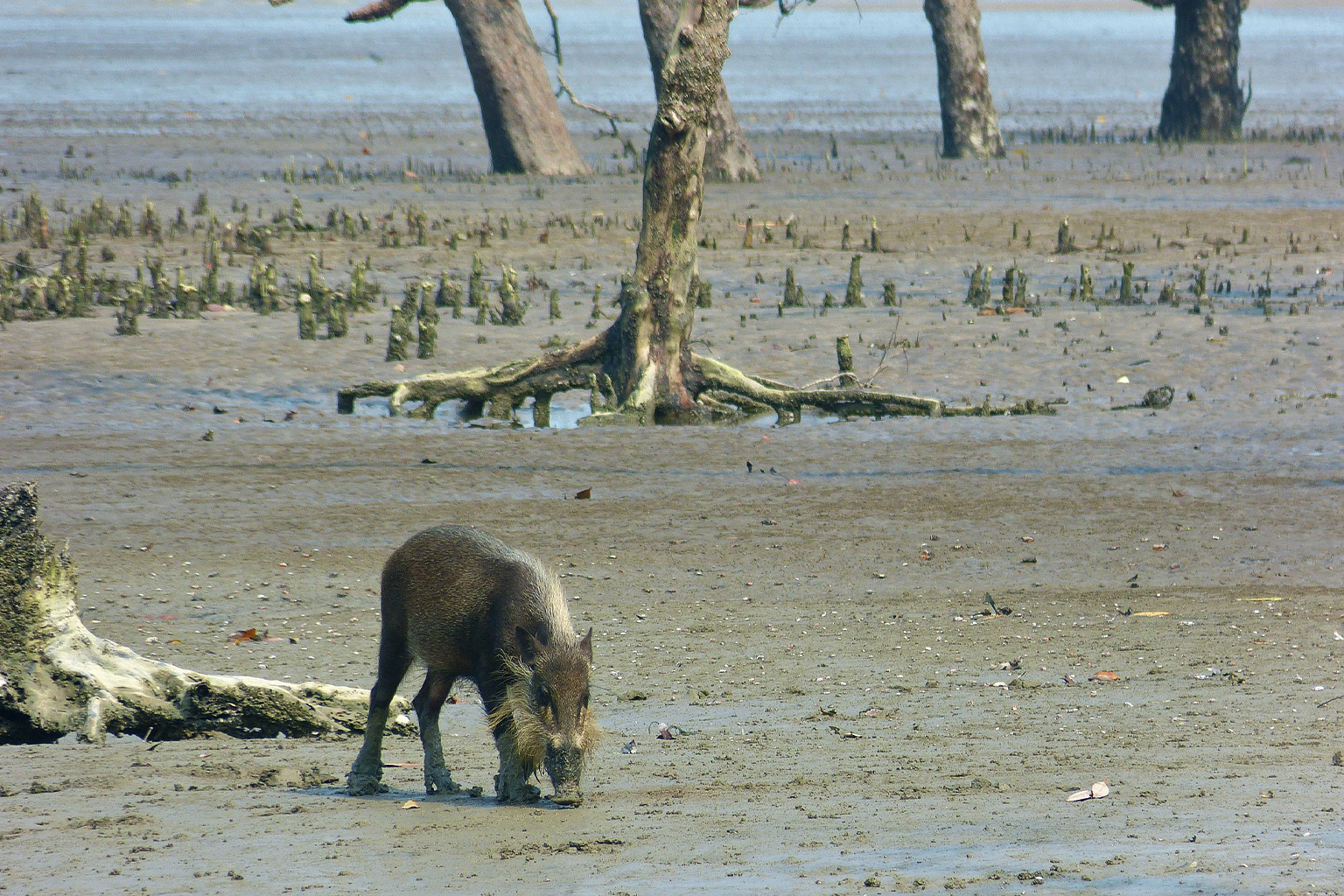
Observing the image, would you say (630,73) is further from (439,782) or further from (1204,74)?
(439,782)

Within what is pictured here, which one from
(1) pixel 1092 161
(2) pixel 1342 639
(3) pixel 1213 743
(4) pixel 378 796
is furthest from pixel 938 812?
(1) pixel 1092 161

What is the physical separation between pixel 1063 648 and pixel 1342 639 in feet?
4.07

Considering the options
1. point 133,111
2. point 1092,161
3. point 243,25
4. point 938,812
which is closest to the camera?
point 938,812

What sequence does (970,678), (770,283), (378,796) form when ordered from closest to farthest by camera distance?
(378,796), (970,678), (770,283)

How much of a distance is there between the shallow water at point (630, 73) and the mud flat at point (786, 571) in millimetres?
6227

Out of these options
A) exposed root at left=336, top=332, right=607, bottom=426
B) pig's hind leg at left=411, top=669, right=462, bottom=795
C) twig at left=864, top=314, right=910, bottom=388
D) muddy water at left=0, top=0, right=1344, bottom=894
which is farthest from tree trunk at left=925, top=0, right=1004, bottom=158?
pig's hind leg at left=411, top=669, right=462, bottom=795

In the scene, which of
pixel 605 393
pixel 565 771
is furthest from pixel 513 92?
pixel 565 771

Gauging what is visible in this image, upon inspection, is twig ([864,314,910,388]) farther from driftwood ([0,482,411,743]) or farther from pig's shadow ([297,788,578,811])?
pig's shadow ([297,788,578,811])

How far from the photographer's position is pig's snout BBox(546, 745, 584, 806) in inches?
208

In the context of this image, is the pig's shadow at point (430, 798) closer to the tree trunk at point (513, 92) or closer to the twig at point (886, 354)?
the twig at point (886, 354)

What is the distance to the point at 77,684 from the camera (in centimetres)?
624

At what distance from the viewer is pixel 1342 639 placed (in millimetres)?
7445

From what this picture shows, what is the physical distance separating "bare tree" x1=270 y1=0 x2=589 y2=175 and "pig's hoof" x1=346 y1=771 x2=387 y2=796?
2179 cm

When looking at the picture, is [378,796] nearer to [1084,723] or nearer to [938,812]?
[938,812]
